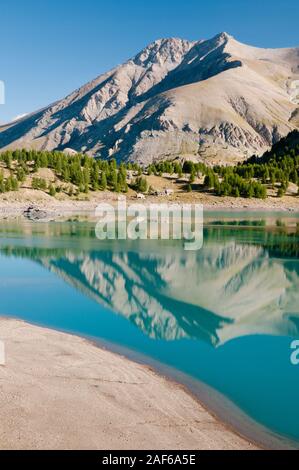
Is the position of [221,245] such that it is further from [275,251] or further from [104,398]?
Result: [104,398]

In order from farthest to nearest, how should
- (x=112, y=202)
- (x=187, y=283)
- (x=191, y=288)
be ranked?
(x=112, y=202), (x=187, y=283), (x=191, y=288)

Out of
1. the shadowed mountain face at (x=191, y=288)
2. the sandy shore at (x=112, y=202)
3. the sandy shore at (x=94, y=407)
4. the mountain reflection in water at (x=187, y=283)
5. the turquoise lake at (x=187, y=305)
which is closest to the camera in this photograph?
the sandy shore at (x=94, y=407)

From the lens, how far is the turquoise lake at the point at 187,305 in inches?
789

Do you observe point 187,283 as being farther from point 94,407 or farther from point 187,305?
point 94,407

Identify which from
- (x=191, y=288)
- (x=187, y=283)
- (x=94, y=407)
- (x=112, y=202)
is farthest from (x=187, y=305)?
(x=112, y=202)

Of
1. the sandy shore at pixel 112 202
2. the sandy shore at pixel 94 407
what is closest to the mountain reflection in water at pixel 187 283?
the sandy shore at pixel 94 407

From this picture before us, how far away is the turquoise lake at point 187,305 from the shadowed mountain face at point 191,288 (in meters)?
0.09

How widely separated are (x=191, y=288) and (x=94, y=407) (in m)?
24.9

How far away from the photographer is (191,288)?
129ft

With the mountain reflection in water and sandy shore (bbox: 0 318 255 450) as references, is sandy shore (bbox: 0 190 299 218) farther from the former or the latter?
sandy shore (bbox: 0 318 255 450)

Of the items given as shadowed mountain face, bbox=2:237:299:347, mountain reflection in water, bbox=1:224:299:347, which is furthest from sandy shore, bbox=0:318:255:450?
mountain reflection in water, bbox=1:224:299:347

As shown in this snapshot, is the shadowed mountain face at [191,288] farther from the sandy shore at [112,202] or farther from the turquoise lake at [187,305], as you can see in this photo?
the sandy shore at [112,202]

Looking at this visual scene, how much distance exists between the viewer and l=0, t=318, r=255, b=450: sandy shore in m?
13.0

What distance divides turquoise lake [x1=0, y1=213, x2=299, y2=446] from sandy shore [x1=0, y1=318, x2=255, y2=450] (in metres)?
2.68
